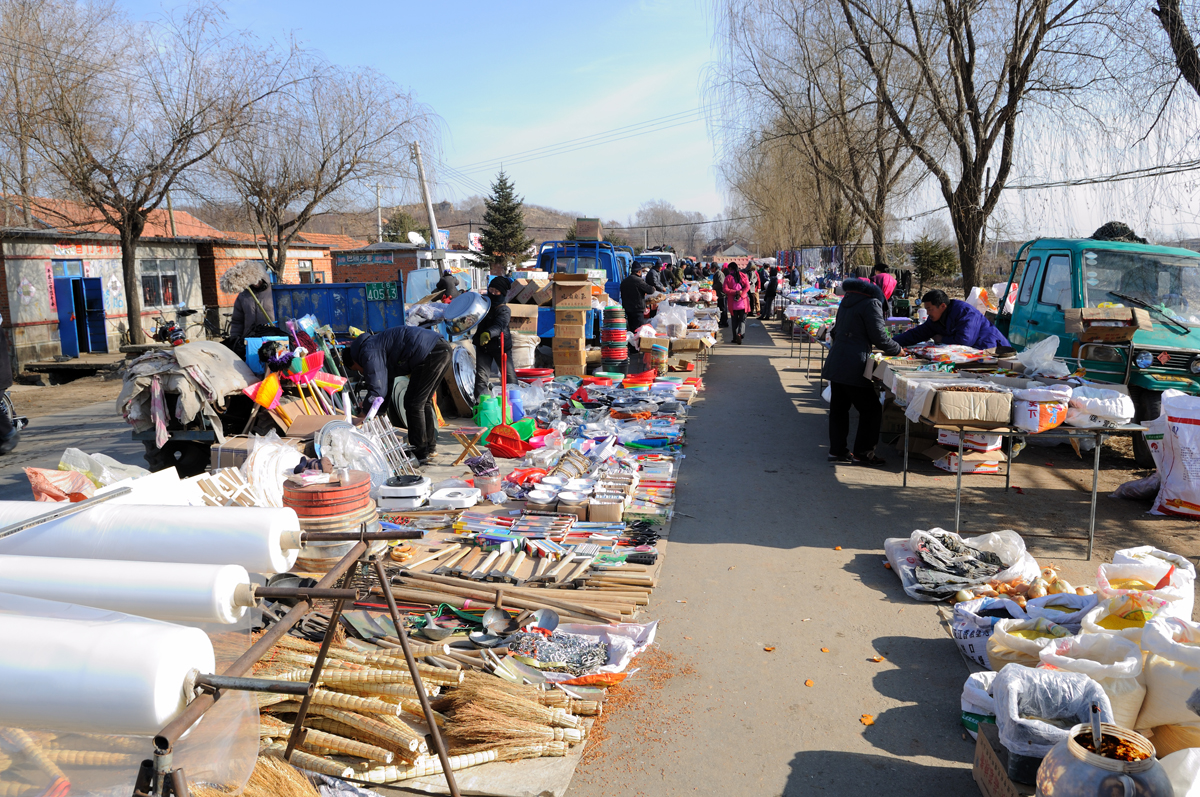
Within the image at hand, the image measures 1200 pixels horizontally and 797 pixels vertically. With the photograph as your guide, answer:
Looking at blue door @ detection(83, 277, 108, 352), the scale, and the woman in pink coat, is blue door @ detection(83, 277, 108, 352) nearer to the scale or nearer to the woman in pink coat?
the woman in pink coat

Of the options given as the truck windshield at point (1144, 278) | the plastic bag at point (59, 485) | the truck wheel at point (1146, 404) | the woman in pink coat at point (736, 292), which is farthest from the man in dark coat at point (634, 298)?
the plastic bag at point (59, 485)

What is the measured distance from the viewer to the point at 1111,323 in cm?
734

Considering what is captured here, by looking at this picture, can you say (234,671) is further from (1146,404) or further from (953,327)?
(953,327)

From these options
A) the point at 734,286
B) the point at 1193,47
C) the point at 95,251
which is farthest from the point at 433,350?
the point at 95,251

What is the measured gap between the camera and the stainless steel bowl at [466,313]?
1070cm

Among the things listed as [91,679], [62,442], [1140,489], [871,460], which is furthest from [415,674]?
[62,442]

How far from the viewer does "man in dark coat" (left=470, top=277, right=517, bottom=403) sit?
10152 mm

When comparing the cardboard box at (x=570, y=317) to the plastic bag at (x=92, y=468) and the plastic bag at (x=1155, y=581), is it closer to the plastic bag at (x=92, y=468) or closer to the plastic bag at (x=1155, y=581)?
the plastic bag at (x=92, y=468)

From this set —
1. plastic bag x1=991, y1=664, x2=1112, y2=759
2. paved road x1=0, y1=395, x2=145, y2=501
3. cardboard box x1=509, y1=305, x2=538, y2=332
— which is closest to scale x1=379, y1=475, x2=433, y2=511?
paved road x1=0, y1=395, x2=145, y2=501

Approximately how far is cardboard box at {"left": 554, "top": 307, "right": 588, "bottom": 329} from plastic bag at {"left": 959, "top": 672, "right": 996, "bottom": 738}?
1006 cm

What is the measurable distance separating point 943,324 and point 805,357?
864 cm

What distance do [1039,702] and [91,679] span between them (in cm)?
327

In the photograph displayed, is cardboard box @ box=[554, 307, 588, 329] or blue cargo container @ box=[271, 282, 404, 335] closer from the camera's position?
blue cargo container @ box=[271, 282, 404, 335]

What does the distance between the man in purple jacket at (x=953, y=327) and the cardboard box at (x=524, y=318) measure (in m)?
6.66
